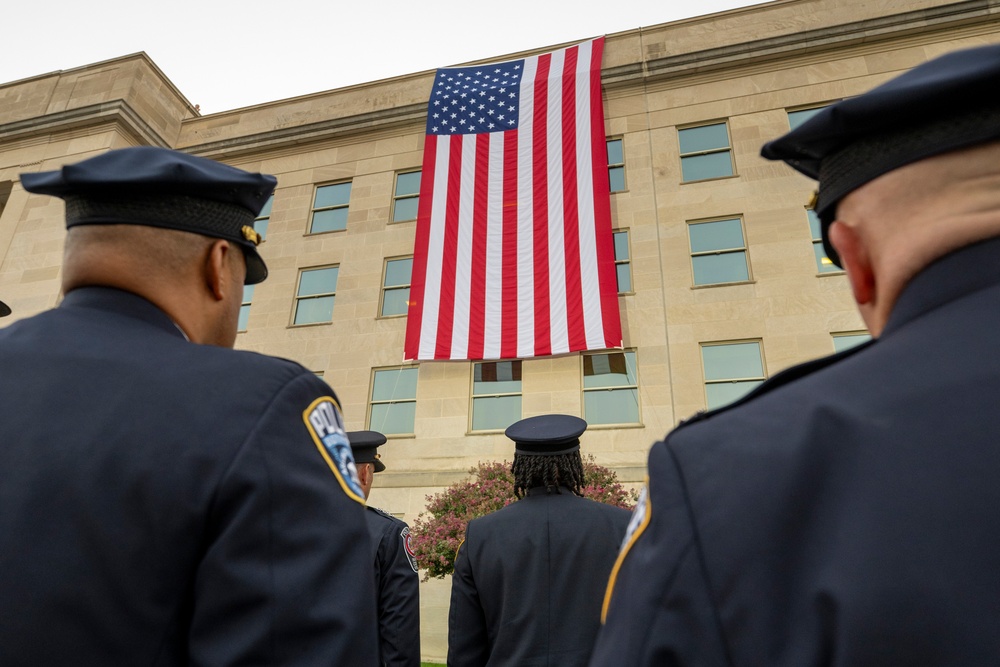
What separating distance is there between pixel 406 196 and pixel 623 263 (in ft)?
20.6

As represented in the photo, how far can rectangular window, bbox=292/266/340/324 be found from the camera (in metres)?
15.8

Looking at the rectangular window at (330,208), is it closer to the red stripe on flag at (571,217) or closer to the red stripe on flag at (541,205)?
the red stripe on flag at (541,205)

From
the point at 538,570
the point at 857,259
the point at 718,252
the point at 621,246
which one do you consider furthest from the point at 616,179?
the point at 857,259

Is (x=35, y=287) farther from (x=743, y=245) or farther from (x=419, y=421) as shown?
(x=743, y=245)

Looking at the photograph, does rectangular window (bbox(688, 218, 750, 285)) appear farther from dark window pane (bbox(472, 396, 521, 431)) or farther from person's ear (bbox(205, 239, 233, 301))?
person's ear (bbox(205, 239, 233, 301))

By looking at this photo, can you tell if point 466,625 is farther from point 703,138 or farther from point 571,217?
point 703,138

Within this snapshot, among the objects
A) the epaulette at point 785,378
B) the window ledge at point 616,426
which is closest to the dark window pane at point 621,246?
the window ledge at point 616,426

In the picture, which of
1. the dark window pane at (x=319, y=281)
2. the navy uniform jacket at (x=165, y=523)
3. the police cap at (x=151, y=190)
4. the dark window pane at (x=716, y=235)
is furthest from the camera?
the dark window pane at (x=319, y=281)

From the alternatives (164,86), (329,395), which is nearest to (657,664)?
(329,395)

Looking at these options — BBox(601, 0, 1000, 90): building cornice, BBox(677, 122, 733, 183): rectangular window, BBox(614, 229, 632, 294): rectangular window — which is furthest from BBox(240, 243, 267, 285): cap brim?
BBox(601, 0, 1000, 90): building cornice

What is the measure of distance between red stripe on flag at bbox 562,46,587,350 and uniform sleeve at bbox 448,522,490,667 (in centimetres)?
902

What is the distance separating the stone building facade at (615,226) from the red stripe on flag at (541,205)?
1155 mm

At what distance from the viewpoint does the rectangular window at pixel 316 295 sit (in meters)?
15.8

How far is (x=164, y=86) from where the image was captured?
A: 66.0 ft
